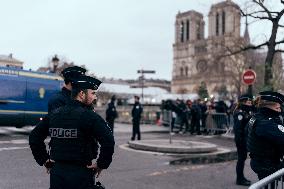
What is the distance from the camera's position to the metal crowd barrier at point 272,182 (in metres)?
3.40

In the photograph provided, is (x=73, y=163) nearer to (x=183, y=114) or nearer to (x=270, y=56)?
(x=270, y=56)

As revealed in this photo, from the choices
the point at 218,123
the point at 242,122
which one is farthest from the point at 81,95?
the point at 218,123

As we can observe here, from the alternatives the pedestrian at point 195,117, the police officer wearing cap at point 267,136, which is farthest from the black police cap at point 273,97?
the pedestrian at point 195,117

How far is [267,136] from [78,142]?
7.78 feet

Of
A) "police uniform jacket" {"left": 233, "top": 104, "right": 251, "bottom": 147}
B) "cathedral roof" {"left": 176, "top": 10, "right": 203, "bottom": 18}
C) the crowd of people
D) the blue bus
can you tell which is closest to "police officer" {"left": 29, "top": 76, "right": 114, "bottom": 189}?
"police uniform jacket" {"left": 233, "top": 104, "right": 251, "bottom": 147}

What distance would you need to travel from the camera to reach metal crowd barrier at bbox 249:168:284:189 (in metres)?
3.40

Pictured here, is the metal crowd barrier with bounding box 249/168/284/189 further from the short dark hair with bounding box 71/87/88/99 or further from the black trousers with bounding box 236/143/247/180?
the black trousers with bounding box 236/143/247/180

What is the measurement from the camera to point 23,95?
1551 cm

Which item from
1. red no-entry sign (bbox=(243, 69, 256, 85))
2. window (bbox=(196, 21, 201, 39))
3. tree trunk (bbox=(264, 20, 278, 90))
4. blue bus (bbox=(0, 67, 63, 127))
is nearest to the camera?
blue bus (bbox=(0, 67, 63, 127))

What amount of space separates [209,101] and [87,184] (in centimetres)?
1938

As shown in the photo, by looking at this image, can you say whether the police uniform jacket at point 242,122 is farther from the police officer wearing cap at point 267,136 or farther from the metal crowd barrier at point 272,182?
the metal crowd barrier at point 272,182

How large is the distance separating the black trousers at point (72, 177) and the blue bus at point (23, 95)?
11887 millimetres

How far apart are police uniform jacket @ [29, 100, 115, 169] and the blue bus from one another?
11788mm

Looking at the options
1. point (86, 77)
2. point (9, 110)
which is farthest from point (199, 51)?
point (86, 77)
